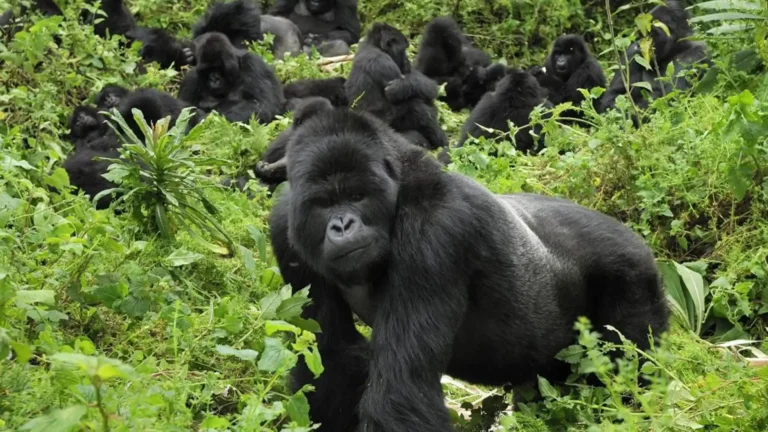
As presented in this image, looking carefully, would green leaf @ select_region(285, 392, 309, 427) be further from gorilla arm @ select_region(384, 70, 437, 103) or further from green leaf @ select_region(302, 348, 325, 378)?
gorilla arm @ select_region(384, 70, 437, 103)

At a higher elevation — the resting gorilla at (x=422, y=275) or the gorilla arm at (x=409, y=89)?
the resting gorilla at (x=422, y=275)

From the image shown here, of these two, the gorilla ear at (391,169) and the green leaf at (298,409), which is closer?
the green leaf at (298,409)

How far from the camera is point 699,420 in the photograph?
3467 millimetres

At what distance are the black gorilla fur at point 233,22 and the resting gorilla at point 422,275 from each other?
21.2 ft

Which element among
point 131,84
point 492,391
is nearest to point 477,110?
point 131,84

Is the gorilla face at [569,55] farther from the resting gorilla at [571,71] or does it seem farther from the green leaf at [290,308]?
the green leaf at [290,308]

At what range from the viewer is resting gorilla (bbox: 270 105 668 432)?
11.2ft

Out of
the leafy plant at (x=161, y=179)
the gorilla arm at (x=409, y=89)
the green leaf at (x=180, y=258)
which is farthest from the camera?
the gorilla arm at (x=409, y=89)

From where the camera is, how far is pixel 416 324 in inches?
134

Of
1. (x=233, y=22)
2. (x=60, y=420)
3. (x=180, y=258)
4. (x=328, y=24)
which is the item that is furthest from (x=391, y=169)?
(x=328, y=24)

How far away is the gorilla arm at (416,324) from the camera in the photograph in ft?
11.0

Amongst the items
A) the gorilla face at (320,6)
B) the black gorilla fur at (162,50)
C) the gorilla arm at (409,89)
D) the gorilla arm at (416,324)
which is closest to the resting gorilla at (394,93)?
the gorilla arm at (409,89)

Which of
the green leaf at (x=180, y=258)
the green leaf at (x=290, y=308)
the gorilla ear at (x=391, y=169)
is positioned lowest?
the green leaf at (x=180, y=258)

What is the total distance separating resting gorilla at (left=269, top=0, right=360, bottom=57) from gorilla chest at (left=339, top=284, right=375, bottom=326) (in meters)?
7.70
